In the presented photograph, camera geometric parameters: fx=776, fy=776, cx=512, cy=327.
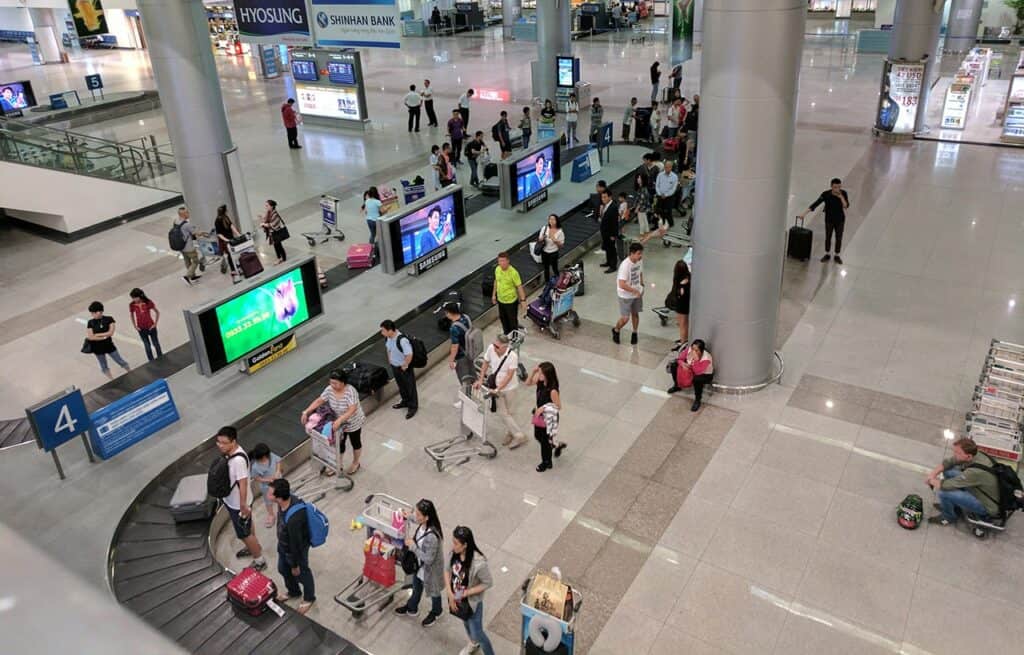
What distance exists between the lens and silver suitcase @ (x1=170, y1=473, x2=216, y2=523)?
8.49 metres

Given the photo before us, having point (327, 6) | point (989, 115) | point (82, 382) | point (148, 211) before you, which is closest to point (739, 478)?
point (82, 382)

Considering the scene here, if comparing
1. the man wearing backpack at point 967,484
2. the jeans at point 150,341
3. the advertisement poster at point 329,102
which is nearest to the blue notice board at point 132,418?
the jeans at point 150,341

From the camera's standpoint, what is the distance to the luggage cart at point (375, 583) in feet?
23.1

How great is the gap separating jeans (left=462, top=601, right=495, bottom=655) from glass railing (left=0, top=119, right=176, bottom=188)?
15.0 meters

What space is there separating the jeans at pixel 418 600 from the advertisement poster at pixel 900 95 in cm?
2016

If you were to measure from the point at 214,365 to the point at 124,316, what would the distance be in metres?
4.33

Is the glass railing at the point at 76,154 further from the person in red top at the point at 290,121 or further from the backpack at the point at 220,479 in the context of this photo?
the backpack at the point at 220,479

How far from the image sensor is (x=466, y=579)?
20.9 ft

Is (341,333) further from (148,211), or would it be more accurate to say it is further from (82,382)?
(148,211)

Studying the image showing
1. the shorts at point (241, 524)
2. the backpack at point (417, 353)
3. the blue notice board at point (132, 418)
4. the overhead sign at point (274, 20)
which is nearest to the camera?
the shorts at point (241, 524)

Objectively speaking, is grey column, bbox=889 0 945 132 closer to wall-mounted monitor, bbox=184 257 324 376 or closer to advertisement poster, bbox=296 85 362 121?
advertisement poster, bbox=296 85 362 121

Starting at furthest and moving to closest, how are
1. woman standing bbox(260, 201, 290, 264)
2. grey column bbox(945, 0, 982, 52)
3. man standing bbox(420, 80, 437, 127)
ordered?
grey column bbox(945, 0, 982, 52)
man standing bbox(420, 80, 437, 127)
woman standing bbox(260, 201, 290, 264)

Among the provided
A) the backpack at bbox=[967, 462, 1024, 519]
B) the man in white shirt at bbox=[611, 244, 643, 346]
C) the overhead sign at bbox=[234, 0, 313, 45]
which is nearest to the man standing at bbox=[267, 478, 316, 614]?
the man in white shirt at bbox=[611, 244, 643, 346]

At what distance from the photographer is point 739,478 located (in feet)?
29.5
